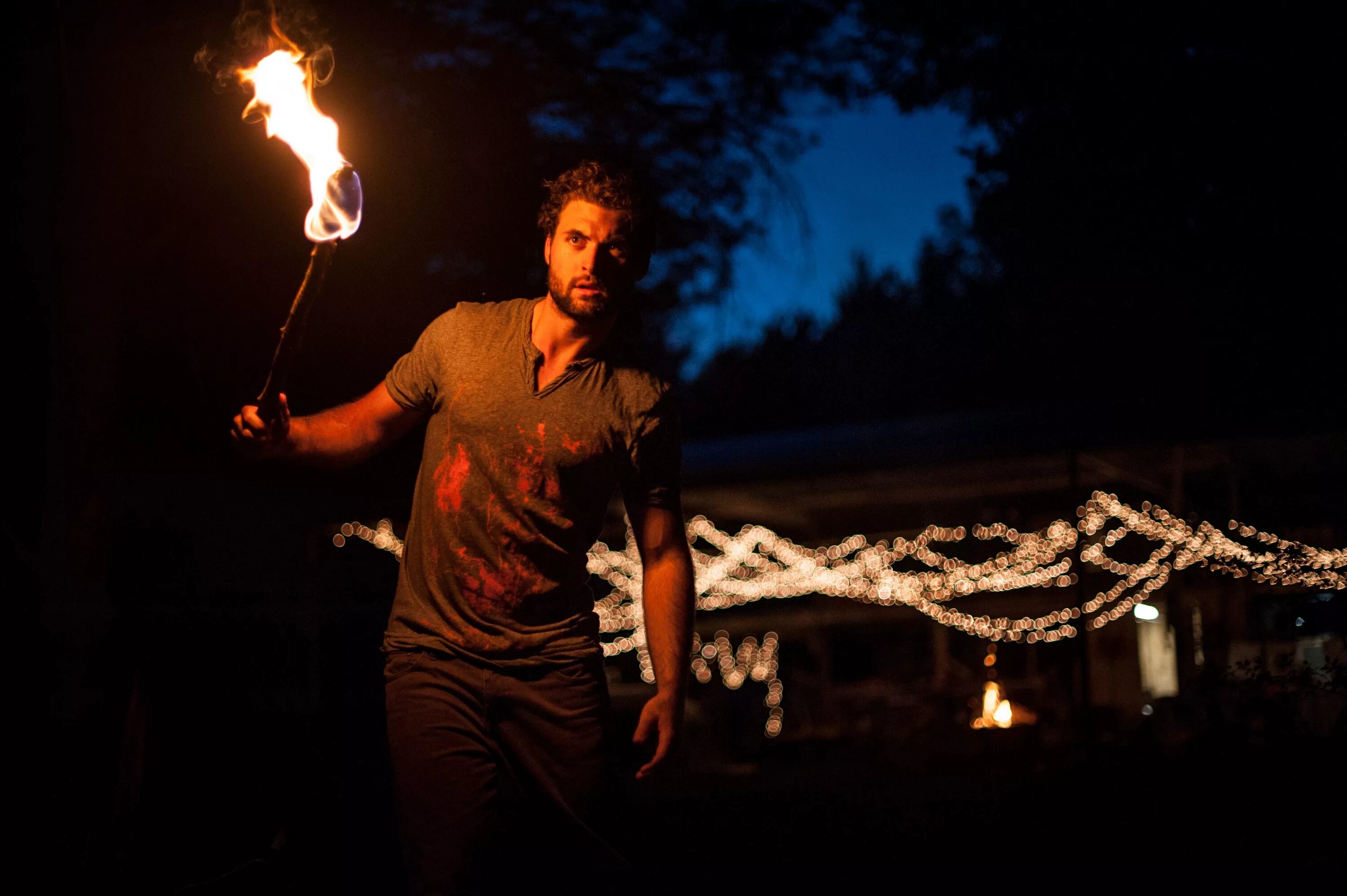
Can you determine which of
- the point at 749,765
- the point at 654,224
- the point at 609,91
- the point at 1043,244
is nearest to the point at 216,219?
the point at 609,91

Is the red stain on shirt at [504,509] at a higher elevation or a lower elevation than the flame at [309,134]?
lower

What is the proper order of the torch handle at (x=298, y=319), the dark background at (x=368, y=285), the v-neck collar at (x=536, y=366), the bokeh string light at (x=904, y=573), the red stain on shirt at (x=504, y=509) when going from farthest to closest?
1. the bokeh string light at (x=904, y=573)
2. the dark background at (x=368, y=285)
3. the v-neck collar at (x=536, y=366)
4. the red stain on shirt at (x=504, y=509)
5. the torch handle at (x=298, y=319)

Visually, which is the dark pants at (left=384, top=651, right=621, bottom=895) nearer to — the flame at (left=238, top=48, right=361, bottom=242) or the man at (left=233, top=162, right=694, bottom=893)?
the man at (left=233, top=162, right=694, bottom=893)

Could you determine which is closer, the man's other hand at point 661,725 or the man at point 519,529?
the man at point 519,529

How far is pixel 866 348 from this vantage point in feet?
109

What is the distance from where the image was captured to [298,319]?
8.34ft

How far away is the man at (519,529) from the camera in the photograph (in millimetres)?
2703

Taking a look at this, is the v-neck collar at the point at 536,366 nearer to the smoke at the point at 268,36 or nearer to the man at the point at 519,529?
the man at the point at 519,529

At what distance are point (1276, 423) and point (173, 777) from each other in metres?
7.26

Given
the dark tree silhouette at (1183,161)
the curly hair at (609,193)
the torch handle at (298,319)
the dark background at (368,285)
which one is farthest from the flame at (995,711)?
the torch handle at (298,319)

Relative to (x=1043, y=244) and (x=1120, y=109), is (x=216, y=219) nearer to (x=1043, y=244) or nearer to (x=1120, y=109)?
(x=1120, y=109)

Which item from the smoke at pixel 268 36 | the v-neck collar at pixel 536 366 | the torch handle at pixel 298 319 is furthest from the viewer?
the smoke at pixel 268 36

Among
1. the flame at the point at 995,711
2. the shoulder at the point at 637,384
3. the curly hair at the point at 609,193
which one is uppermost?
the curly hair at the point at 609,193

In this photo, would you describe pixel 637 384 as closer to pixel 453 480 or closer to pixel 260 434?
pixel 453 480
